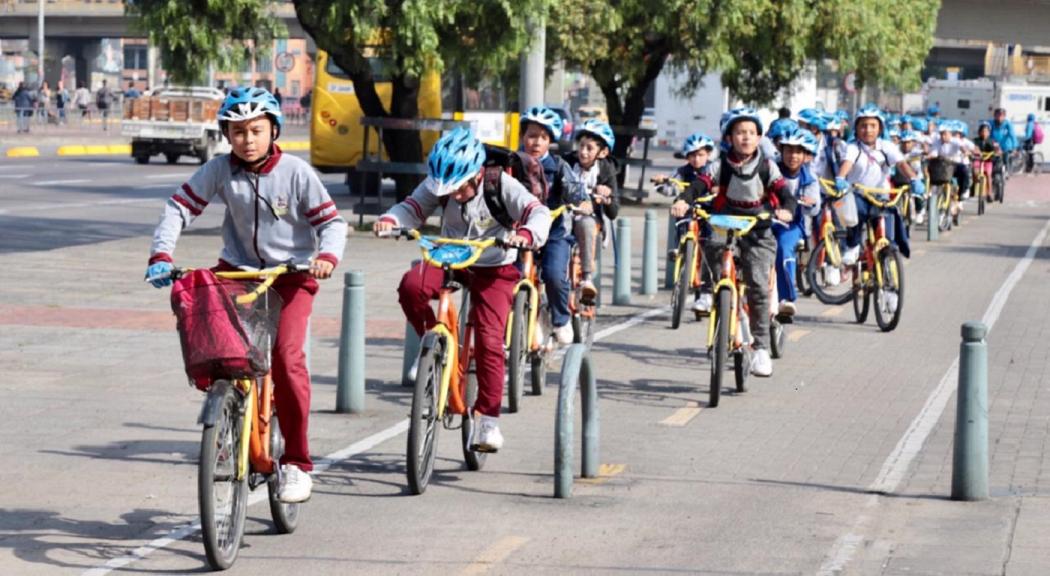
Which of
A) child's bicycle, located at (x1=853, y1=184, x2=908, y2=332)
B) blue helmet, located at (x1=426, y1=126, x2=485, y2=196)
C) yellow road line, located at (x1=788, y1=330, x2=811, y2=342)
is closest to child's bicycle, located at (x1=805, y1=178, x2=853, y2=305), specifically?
child's bicycle, located at (x1=853, y1=184, x2=908, y2=332)

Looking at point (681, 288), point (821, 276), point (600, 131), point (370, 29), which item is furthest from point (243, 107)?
point (370, 29)

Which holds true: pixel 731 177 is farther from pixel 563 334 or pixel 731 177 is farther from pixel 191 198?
pixel 191 198

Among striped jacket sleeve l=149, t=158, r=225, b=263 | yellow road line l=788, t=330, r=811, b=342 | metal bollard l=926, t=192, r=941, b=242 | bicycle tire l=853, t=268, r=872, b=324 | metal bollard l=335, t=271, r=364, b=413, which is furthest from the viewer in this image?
metal bollard l=926, t=192, r=941, b=242

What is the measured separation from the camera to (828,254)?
18.0 metres

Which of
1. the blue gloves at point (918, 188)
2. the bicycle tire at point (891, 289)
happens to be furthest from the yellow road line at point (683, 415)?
the blue gloves at point (918, 188)

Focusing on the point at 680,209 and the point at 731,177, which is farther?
the point at 680,209

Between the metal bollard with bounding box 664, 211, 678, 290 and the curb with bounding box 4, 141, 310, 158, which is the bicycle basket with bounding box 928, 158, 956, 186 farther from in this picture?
the curb with bounding box 4, 141, 310, 158

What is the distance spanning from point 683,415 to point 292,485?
4.45 metres

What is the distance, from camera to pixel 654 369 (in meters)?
14.1

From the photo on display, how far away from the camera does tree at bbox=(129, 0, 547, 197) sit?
2444 cm

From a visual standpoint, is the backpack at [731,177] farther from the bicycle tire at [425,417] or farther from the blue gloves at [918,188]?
the blue gloves at [918,188]

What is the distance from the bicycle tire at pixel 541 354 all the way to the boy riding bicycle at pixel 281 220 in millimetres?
4342

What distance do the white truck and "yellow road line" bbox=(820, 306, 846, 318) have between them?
1060 inches

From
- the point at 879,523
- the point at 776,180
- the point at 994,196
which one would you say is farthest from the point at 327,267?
the point at 994,196
